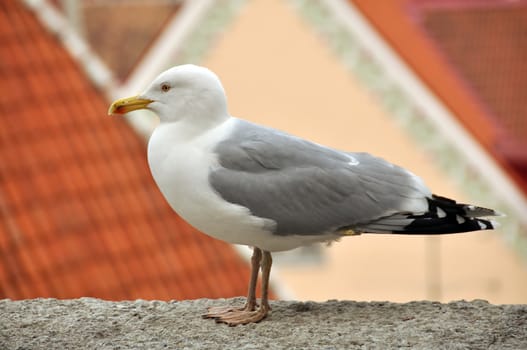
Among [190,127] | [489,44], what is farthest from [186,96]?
[489,44]

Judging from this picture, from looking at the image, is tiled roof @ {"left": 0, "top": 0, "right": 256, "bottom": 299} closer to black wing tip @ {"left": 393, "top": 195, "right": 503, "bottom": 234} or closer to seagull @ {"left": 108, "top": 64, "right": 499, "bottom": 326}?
seagull @ {"left": 108, "top": 64, "right": 499, "bottom": 326}

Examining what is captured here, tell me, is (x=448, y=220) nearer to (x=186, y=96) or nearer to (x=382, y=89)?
(x=186, y=96)

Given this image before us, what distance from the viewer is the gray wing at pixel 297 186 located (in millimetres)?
4590

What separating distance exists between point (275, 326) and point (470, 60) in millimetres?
9012

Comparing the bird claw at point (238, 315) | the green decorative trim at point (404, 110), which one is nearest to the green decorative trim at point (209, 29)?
the green decorative trim at point (404, 110)

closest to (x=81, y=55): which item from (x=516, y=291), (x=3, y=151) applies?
(x=3, y=151)

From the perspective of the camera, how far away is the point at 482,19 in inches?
531

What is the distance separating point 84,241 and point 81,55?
1.88m

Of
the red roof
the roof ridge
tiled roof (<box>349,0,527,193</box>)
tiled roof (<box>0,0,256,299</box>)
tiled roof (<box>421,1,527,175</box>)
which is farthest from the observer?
tiled roof (<box>421,1,527,175</box>)

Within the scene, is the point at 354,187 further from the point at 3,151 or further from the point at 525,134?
the point at 525,134

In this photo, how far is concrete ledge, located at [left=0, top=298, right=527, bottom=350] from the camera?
4547mm

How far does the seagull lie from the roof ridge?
4.64 metres

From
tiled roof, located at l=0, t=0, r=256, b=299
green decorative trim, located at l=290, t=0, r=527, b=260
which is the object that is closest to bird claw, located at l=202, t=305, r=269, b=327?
tiled roof, located at l=0, t=0, r=256, b=299

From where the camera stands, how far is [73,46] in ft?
31.2
